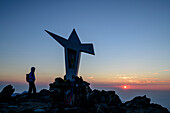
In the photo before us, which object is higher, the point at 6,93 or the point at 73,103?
the point at 6,93

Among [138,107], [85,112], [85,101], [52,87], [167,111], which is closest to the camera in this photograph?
[85,112]

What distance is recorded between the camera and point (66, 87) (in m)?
10.2

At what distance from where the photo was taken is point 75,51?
13.6 metres

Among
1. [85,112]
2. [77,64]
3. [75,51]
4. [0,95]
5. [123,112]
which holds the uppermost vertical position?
[75,51]

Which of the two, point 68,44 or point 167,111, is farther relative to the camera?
point 68,44

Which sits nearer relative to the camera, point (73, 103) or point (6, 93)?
point (73, 103)

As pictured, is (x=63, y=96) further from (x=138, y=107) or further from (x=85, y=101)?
(x=138, y=107)

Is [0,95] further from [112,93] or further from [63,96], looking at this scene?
[112,93]

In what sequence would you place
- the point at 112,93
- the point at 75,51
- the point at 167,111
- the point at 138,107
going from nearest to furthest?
the point at 167,111
the point at 138,107
the point at 112,93
the point at 75,51

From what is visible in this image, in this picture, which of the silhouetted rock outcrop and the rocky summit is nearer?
the rocky summit

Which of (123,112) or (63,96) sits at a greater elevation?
(63,96)

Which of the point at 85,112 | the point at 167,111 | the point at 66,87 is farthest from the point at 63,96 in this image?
the point at 167,111

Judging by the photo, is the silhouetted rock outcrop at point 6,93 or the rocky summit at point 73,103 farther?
the silhouetted rock outcrop at point 6,93

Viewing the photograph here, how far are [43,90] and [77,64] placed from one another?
523 cm
